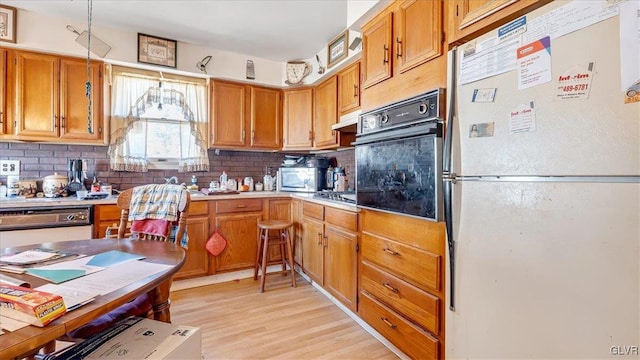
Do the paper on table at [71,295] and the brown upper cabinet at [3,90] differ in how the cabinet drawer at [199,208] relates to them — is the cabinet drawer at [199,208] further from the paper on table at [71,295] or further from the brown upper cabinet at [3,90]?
the paper on table at [71,295]

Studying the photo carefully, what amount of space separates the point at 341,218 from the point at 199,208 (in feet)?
4.83

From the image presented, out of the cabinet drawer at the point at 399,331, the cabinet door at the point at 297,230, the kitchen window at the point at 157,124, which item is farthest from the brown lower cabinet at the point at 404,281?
the kitchen window at the point at 157,124

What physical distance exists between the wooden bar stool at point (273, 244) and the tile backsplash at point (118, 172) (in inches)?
36.2

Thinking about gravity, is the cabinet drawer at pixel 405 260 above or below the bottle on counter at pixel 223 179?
below

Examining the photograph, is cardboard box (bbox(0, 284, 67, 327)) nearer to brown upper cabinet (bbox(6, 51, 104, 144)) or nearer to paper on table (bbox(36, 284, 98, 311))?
paper on table (bbox(36, 284, 98, 311))

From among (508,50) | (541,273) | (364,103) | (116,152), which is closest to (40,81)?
(116,152)

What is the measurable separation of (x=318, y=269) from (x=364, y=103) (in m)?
1.55

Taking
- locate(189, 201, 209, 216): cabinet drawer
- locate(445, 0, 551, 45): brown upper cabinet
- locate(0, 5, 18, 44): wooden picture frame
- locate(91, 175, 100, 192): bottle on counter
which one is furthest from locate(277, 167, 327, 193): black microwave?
locate(0, 5, 18, 44): wooden picture frame

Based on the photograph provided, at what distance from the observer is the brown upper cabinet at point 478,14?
1.11m

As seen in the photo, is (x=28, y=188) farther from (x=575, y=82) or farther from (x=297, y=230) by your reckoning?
(x=575, y=82)

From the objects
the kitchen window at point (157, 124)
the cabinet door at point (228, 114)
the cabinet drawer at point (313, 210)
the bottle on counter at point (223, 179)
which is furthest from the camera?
the bottle on counter at point (223, 179)

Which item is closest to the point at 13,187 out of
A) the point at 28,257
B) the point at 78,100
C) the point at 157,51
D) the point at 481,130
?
the point at 78,100

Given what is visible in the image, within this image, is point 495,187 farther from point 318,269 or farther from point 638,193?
point 318,269

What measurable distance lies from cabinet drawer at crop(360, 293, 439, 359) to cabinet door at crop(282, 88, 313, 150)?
2004 millimetres
